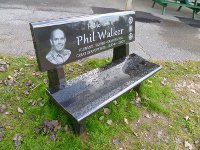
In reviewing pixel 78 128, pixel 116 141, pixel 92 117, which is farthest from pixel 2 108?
pixel 116 141

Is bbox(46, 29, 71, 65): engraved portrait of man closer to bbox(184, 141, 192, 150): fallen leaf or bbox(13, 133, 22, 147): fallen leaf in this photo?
bbox(13, 133, 22, 147): fallen leaf

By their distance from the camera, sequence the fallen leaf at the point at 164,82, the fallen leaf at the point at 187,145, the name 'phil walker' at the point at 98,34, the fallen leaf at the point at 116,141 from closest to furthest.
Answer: the name 'phil walker' at the point at 98,34 → the fallen leaf at the point at 116,141 → the fallen leaf at the point at 187,145 → the fallen leaf at the point at 164,82

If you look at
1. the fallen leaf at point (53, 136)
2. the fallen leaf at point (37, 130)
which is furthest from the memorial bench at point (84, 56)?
the fallen leaf at point (37, 130)

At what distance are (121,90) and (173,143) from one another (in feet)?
3.33

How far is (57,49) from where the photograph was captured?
8.48 ft

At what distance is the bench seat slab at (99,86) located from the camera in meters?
2.62

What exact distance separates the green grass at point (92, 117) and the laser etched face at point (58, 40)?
918 millimetres

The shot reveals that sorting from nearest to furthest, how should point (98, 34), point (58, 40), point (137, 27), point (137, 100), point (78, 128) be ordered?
point (58, 40), point (78, 128), point (98, 34), point (137, 100), point (137, 27)

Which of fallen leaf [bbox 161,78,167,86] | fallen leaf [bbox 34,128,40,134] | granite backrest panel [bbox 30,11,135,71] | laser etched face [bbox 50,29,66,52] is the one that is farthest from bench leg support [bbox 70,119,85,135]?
fallen leaf [bbox 161,78,167,86]

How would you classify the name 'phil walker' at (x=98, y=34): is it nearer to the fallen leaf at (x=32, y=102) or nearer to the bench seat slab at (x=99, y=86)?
the bench seat slab at (x=99, y=86)

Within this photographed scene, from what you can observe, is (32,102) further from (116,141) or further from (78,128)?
(116,141)

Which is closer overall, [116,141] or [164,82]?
[116,141]

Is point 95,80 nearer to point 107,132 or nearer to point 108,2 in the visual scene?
point 107,132

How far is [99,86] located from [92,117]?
0.45 m
